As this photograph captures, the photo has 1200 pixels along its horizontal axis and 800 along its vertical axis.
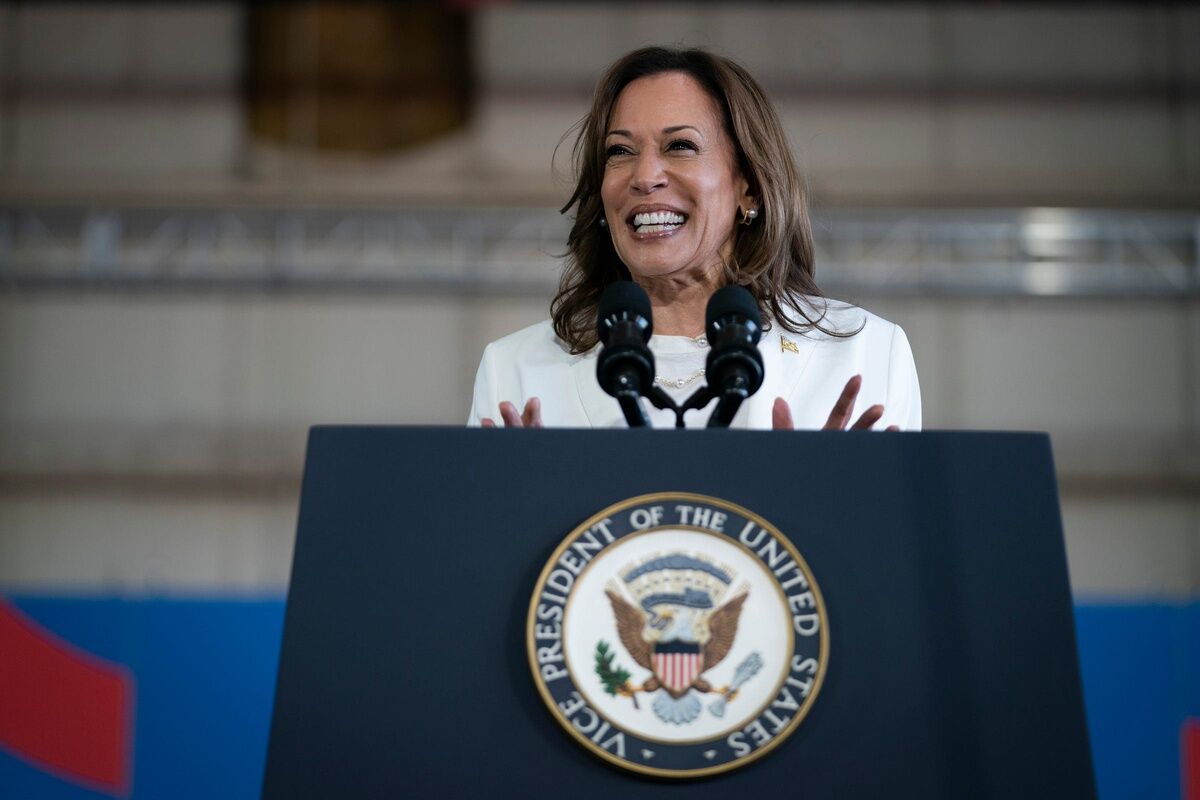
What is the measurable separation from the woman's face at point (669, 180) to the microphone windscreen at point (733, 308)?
0.47 metres

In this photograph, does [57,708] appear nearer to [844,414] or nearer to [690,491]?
[844,414]

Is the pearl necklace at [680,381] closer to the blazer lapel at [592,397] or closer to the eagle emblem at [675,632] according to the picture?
the blazer lapel at [592,397]

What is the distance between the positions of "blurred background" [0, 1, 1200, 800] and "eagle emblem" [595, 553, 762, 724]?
5883 mm

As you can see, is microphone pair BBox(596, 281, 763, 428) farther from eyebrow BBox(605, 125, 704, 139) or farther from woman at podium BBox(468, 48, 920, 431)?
eyebrow BBox(605, 125, 704, 139)

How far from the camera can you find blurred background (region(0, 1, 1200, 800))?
6691 mm

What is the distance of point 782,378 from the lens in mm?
1442

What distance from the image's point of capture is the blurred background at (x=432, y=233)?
6691 millimetres

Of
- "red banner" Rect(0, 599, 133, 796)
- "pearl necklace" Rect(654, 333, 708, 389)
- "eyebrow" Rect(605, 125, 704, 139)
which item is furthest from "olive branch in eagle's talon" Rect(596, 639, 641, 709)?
"red banner" Rect(0, 599, 133, 796)

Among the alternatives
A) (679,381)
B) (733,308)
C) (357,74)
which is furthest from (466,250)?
(733,308)

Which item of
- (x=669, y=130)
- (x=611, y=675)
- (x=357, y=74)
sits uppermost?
(x=357, y=74)

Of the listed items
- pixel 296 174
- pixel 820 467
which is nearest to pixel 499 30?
pixel 296 174

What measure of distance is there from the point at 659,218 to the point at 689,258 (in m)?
0.06

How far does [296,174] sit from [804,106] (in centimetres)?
253

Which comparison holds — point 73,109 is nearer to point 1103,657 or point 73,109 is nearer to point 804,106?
point 804,106
